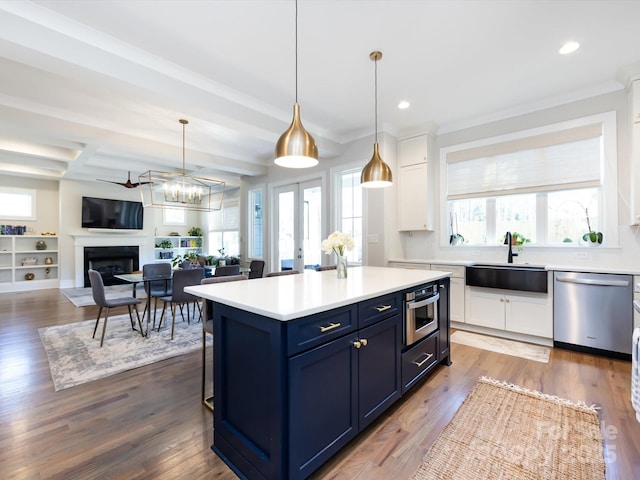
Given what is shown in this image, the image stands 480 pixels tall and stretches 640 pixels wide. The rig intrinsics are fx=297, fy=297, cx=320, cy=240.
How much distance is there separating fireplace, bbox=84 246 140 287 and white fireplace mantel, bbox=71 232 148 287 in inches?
3.4

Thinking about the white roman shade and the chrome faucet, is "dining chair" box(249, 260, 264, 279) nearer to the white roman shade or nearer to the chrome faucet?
the white roman shade

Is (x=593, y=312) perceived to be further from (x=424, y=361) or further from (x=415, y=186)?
(x=415, y=186)

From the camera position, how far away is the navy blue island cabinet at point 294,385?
1374 mm

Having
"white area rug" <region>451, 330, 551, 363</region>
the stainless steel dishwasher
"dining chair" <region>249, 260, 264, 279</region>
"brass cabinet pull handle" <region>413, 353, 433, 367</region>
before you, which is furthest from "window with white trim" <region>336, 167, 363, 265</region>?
the stainless steel dishwasher

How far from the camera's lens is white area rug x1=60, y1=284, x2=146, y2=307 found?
583 cm

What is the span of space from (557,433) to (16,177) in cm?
1085

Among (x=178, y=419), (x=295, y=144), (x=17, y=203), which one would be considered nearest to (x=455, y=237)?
(x=295, y=144)

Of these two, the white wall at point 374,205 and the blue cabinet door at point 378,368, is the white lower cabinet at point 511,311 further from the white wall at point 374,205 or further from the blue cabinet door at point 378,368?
the blue cabinet door at point 378,368

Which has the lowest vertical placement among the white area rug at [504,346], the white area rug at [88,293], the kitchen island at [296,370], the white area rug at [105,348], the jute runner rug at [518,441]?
the jute runner rug at [518,441]

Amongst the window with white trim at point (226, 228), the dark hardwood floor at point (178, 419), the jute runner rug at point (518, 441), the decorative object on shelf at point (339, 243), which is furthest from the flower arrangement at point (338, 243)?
the window with white trim at point (226, 228)

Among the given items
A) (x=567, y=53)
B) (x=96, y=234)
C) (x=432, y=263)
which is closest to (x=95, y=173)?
(x=96, y=234)

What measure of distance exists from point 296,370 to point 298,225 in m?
4.53

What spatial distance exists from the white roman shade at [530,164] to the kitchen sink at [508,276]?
107 cm

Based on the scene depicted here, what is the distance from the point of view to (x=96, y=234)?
8.12 meters
